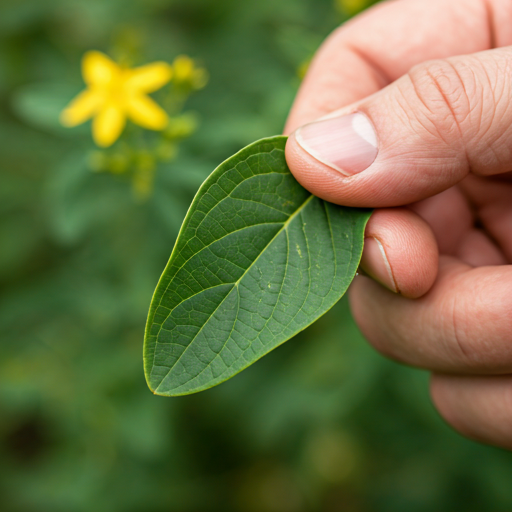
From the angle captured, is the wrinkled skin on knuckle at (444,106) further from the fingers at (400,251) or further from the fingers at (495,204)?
the fingers at (495,204)

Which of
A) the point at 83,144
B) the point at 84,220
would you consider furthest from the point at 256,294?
the point at 83,144

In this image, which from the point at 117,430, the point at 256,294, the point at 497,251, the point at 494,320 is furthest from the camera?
the point at 117,430

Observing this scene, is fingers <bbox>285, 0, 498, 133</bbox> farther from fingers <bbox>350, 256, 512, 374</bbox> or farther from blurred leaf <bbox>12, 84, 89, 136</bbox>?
blurred leaf <bbox>12, 84, 89, 136</bbox>

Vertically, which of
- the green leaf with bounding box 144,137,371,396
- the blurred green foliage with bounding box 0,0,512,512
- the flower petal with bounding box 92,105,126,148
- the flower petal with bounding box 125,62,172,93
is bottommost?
the blurred green foliage with bounding box 0,0,512,512

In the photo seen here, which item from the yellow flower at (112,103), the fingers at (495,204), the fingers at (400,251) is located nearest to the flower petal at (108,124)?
the yellow flower at (112,103)

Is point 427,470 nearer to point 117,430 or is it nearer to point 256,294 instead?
point 117,430

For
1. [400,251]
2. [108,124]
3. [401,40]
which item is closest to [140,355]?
[108,124]

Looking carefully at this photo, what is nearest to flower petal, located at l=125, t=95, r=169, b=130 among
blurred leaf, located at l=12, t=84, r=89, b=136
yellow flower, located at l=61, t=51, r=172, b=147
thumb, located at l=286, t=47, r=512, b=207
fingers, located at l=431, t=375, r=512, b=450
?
yellow flower, located at l=61, t=51, r=172, b=147
